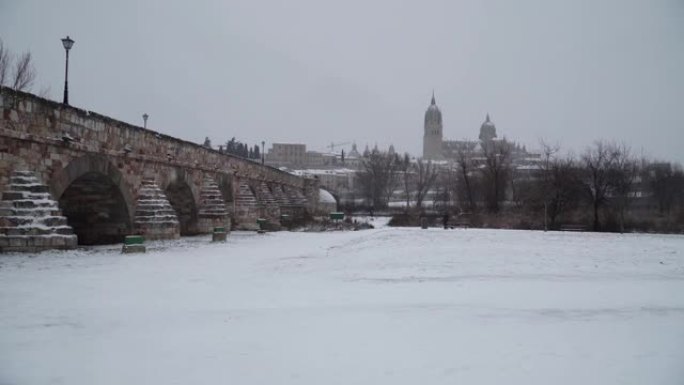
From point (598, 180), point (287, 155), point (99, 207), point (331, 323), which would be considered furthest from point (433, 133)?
point (331, 323)

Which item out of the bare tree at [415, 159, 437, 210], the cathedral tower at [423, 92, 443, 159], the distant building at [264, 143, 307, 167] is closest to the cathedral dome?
the cathedral tower at [423, 92, 443, 159]

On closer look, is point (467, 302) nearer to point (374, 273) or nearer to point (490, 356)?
point (490, 356)

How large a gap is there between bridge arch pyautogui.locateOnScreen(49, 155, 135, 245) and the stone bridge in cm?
3

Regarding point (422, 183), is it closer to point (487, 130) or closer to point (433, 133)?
point (433, 133)

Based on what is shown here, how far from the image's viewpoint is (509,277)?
10109 mm

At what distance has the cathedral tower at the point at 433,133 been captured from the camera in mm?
173125

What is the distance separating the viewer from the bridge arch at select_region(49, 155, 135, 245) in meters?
15.8

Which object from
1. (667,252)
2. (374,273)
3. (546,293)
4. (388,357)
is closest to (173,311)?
(388,357)

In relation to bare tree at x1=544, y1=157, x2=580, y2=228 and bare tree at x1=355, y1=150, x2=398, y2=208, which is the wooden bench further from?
bare tree at x1=355, y1=150, x2=398, y2=208

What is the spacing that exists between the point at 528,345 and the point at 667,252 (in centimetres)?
1346

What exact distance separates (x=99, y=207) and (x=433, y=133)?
535 ft

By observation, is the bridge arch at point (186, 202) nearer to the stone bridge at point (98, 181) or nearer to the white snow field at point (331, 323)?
the stone bridge at point (98, 181)

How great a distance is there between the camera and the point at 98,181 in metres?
15.7

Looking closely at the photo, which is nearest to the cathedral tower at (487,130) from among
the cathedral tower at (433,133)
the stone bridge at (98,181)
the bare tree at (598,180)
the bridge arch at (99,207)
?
the cathedral tower at (433,133)
